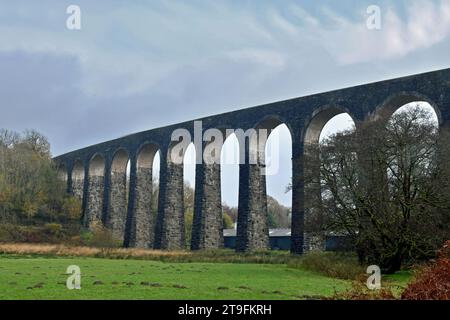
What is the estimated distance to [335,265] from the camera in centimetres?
1847

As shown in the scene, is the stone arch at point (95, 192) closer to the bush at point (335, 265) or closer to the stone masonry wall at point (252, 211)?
the stone masonry wall at point (252, 211)

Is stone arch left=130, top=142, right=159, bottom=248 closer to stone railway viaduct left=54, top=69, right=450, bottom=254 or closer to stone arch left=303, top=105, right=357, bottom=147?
stone railway viaduct left=54, top=69, right=450, bottom=254

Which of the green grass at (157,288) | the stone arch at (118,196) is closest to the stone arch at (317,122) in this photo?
the green grass at (157,288)

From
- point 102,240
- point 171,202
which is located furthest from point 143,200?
point 171,202

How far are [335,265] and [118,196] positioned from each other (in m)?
28.8

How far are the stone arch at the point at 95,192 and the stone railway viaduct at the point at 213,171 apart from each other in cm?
8

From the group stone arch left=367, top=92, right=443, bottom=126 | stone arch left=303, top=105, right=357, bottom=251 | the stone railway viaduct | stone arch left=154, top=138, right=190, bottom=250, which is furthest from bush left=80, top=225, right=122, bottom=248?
stone arch left=367, top=92, right=443, bottom=126

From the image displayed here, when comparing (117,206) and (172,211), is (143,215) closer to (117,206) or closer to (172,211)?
(172,211)

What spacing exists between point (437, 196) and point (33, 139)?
46.5 metres

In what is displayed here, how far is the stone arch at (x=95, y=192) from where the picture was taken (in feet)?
157

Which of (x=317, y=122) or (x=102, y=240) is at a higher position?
(x=317, y=122)

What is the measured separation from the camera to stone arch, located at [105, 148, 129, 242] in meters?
44.1

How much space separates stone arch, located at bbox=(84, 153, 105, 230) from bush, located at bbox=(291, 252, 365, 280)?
29.6m
